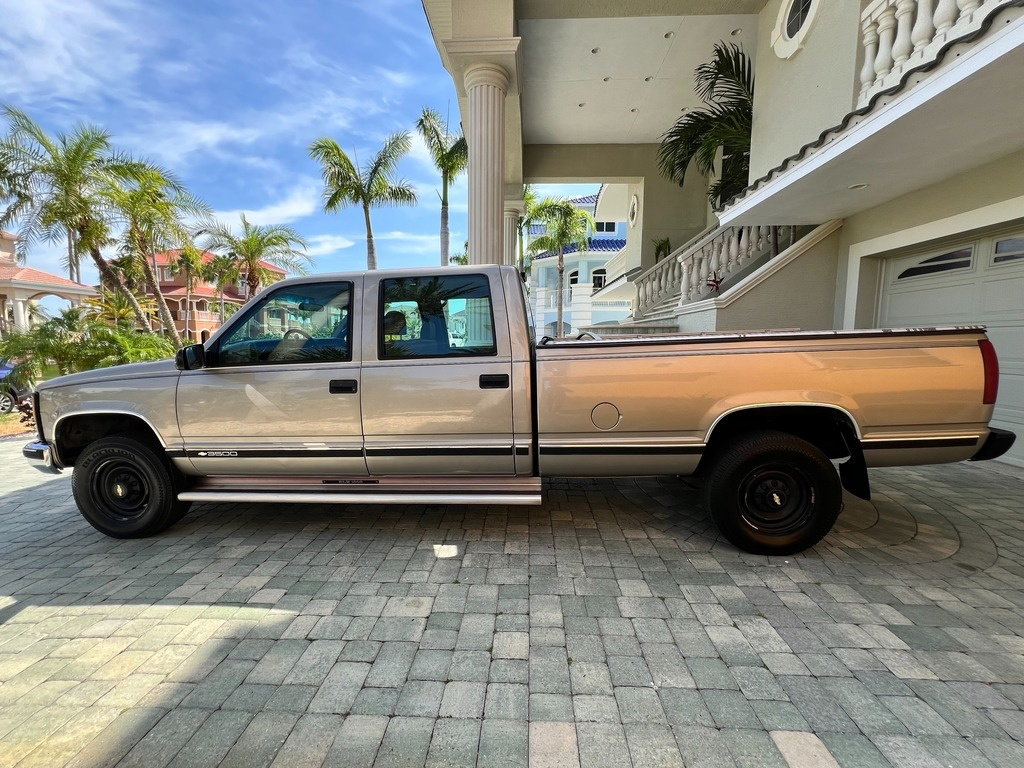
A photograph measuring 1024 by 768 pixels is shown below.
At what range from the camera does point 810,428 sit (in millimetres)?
3342

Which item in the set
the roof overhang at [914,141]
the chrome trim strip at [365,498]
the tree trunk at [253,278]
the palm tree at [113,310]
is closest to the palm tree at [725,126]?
the roof overhang at [914,141]

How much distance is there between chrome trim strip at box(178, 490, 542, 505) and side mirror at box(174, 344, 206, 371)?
936 mm

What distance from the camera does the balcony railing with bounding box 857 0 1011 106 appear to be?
4176 millimetres

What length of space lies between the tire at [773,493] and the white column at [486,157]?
495 cm

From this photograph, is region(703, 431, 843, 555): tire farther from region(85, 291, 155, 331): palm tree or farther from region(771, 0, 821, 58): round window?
region(85, 291, 155, 331): palm tree

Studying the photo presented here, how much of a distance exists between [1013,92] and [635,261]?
38.2 feet

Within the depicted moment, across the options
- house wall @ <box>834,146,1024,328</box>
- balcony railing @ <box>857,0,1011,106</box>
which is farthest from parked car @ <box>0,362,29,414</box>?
house wall @ <box>834,146,1024,328</box>

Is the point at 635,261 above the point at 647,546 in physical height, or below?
above

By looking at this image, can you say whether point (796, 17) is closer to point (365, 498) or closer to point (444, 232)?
point (365, 498)

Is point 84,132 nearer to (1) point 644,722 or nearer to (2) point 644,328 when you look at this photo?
(2) point 644,328

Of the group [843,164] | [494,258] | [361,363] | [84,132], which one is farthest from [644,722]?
[84,132]

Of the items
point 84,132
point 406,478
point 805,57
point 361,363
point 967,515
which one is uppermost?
point 84,132

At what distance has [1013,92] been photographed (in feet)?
11.5

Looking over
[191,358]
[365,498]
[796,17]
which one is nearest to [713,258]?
[796,17]
